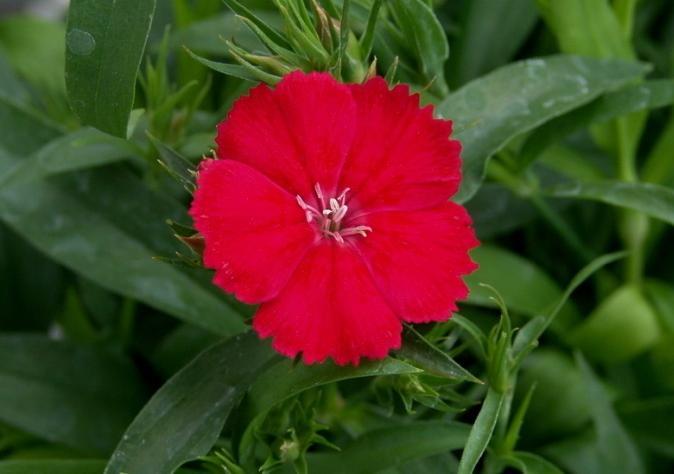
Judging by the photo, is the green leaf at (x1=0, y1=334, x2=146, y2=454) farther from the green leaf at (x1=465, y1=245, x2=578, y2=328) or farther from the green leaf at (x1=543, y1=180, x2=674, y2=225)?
the green leaf at (x1=543, y1=180, x2=674, y2=225)

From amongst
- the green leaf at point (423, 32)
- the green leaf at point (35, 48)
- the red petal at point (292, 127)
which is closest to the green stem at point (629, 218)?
the green leaf at point (423, 32)

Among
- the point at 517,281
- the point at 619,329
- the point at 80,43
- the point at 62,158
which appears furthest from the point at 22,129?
the point at 619,329

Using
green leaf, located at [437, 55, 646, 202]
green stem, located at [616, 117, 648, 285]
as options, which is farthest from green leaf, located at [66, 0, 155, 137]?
green stem, located at [616, 117, 648, 285]

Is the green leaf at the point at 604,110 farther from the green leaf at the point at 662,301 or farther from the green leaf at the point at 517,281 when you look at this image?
the green leaf at the point at 662,301

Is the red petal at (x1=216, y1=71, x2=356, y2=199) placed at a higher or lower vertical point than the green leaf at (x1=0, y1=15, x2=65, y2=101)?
higher

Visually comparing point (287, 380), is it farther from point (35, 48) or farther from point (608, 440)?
point (35, 48)

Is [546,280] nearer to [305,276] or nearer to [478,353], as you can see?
[478,353]

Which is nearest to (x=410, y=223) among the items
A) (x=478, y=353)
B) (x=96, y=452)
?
(x=478, y=353)
